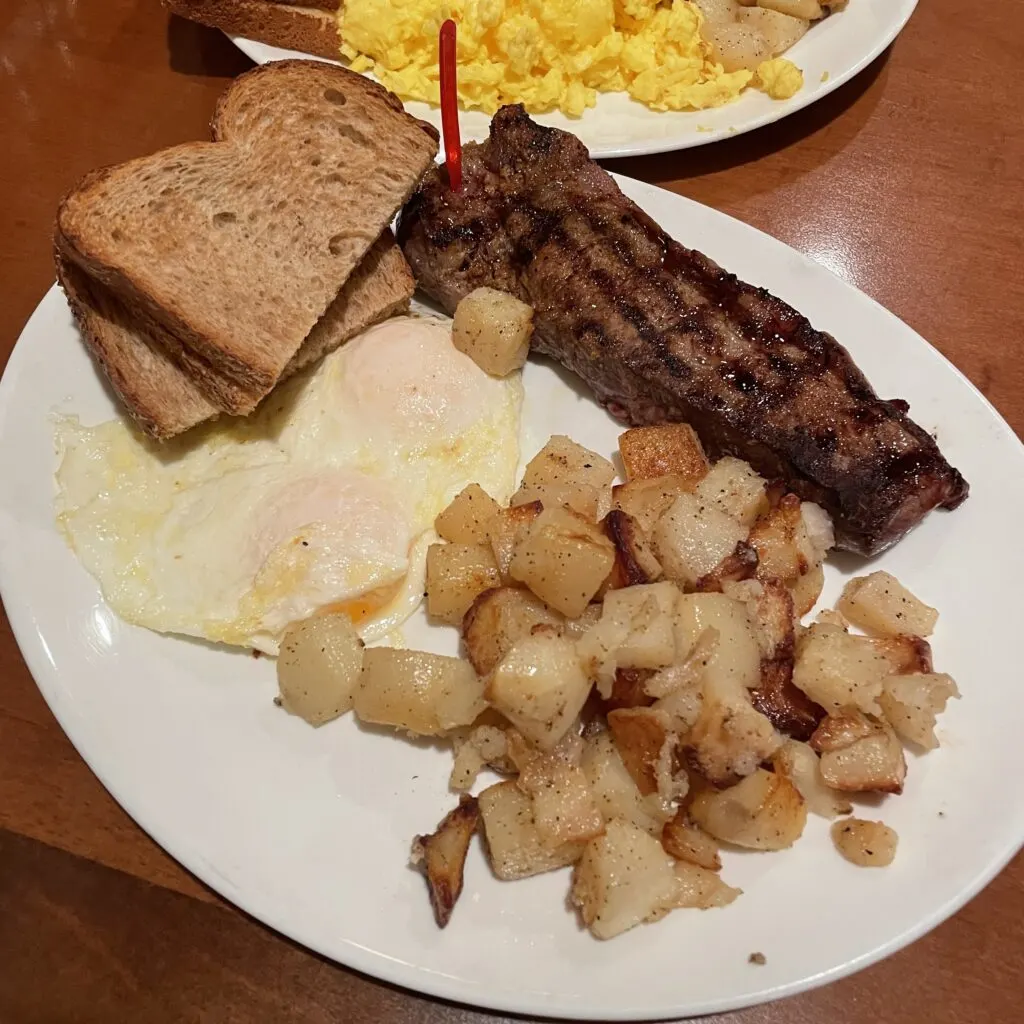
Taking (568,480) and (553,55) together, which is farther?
(553,55)

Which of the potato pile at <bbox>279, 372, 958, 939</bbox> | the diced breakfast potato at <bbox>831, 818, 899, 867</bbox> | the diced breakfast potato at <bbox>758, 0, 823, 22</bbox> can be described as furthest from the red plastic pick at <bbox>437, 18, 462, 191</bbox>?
the diced breakfast potato at <bbox>831, 818, 899, 867</bbox>

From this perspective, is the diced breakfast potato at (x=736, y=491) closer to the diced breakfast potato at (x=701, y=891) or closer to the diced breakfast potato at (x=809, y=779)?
the diced breakfast potato at (x=809, y=779)

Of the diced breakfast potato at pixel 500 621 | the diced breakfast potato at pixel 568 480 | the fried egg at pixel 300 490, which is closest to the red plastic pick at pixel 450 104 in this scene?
the fried egg at pixel 300 490

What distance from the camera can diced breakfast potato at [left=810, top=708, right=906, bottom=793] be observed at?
6.37ft

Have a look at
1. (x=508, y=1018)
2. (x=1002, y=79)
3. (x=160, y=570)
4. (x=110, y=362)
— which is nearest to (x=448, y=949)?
(x=508, y=1018)

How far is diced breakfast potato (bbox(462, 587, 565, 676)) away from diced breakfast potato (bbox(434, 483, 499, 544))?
223mm

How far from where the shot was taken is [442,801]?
6.86 feet

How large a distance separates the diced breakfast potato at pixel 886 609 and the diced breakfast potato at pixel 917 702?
19 centimetres

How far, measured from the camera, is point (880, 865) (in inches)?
76.4

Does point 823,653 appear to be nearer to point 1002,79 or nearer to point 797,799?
point 797,799

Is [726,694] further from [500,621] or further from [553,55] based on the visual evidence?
[553,55]

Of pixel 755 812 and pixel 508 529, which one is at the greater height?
pixel 508 529

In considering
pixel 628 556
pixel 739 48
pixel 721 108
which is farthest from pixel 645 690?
pixel 739 48

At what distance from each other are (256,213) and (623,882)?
2.11 metres
